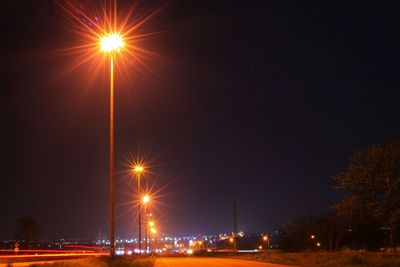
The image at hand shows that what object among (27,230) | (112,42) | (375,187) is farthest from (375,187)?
(27,230)

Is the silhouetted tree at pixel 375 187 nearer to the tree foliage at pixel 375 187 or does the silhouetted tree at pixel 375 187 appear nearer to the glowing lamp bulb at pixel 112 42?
the tree foliage at pixel 375 187

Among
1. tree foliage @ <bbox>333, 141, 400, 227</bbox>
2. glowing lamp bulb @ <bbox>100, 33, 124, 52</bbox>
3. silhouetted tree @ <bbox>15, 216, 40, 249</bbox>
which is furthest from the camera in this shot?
silhouetted tree @ <bbox>15, 216, 40, 249</bbox>

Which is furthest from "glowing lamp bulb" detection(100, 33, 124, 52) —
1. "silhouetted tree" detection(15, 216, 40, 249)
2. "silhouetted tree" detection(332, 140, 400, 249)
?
"silhouetted tree" detection(15, 216, 40, 249)

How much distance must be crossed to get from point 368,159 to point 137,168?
22.3 m

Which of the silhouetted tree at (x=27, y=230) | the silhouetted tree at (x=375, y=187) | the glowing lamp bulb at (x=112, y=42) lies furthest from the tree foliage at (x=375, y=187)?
the silhouetted tree at (x=27, y=230)

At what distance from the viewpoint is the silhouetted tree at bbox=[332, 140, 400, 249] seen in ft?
138

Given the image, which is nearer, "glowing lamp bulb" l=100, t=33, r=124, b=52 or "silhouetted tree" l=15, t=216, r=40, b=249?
"glowing lamp bulb" l=100, t=33, r=124, b=52

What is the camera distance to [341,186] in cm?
4469

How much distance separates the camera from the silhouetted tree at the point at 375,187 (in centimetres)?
4219

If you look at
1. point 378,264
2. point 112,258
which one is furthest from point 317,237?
point 112,258

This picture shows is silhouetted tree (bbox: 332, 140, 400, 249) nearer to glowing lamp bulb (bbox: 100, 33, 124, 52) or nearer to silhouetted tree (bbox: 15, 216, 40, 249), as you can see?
glowing lamp bulb (bbox: 100, 33, 124, 52)

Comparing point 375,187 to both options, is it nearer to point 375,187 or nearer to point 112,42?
point 375,187

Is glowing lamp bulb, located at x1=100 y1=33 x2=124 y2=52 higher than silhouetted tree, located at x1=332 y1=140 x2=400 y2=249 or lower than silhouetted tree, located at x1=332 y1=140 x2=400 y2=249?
higher

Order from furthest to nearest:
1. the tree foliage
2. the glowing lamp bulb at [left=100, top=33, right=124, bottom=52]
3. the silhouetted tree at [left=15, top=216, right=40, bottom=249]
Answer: the silhouetted tree at [left=15, top=216, right=40, bottom=249] < the tree foliage < the glowing lamp bulb at [left=100, top=33, right=124, bottom=52]
